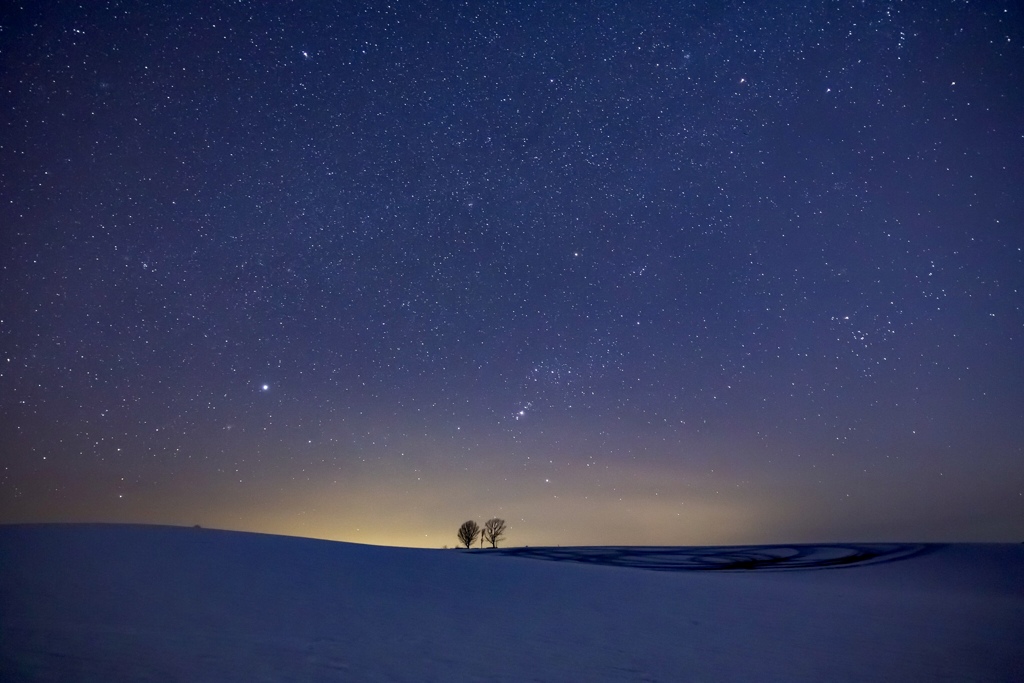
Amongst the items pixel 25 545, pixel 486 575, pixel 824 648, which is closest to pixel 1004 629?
pixel 824 648

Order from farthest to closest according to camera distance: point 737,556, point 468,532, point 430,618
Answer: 1. point 468,532
2. point 737,556
3. point 430,618

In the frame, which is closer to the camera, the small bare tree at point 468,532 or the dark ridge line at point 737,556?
the dark ridge line at point 737,556

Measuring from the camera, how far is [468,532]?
58062 mm

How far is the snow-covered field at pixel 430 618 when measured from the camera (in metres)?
6.43

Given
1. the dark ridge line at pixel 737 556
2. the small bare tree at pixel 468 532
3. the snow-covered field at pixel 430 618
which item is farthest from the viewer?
the small bare tree at pixel 468 532

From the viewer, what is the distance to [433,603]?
10156mm

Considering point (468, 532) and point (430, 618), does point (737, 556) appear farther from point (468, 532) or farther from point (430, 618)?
point (468, 532)

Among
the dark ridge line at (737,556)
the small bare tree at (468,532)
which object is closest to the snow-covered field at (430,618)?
Answer: the dark ridge line at (737,556)

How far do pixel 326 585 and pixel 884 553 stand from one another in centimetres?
2190

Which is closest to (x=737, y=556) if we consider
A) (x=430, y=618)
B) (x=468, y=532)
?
(x=430, y=618)

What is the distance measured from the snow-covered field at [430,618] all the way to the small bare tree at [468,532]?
44.7 m

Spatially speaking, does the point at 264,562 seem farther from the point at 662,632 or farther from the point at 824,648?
the point at 824,648

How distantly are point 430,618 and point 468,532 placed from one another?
169 feet

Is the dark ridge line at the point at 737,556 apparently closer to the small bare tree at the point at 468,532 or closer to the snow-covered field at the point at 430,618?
the snow-covered field at the point at 430,618
